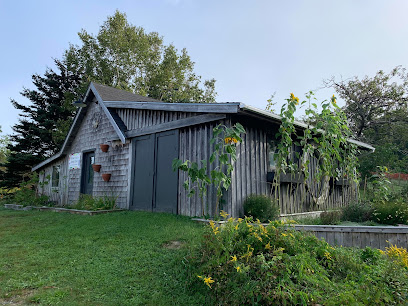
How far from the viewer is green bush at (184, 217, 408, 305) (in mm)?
2391

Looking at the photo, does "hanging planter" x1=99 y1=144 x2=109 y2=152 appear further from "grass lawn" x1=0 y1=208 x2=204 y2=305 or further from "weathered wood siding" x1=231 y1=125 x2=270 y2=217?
"weathered wood siding" x1=231 y1=125 x2=270 y2=217

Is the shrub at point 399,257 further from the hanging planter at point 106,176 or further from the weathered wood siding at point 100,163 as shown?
the hanging planter at point 106,176

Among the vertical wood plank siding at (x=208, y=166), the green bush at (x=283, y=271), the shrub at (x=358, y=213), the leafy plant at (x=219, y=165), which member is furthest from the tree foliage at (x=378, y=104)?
the green bush at (x=283, y=271)

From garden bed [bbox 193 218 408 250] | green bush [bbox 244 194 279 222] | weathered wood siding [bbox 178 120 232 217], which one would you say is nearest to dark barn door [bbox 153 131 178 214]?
weathered wood siding [bbox 178 120 232 217]

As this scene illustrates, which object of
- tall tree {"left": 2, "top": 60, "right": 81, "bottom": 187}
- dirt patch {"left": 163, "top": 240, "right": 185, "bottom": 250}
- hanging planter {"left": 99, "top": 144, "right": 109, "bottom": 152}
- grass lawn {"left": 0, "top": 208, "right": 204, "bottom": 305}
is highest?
tall tree {"left": 2, "top": 60, "right": 81, "bottom": 187}

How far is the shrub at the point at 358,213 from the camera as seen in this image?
5.68 meters

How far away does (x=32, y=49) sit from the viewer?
41.5ft

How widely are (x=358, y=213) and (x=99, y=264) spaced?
5.04 m

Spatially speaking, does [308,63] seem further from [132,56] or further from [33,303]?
[132,56]

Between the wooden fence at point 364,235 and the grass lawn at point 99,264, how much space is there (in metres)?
2.11

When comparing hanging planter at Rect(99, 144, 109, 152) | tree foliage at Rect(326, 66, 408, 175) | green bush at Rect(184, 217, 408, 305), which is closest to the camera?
green bush at Rect(184, 217, 408, 305)

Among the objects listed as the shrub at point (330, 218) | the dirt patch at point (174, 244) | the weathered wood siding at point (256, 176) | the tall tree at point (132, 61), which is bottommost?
the dirt patch at point (174, 244)

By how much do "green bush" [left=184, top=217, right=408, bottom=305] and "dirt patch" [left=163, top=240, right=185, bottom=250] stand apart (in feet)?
2.78

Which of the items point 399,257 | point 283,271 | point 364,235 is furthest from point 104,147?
point 399,257
